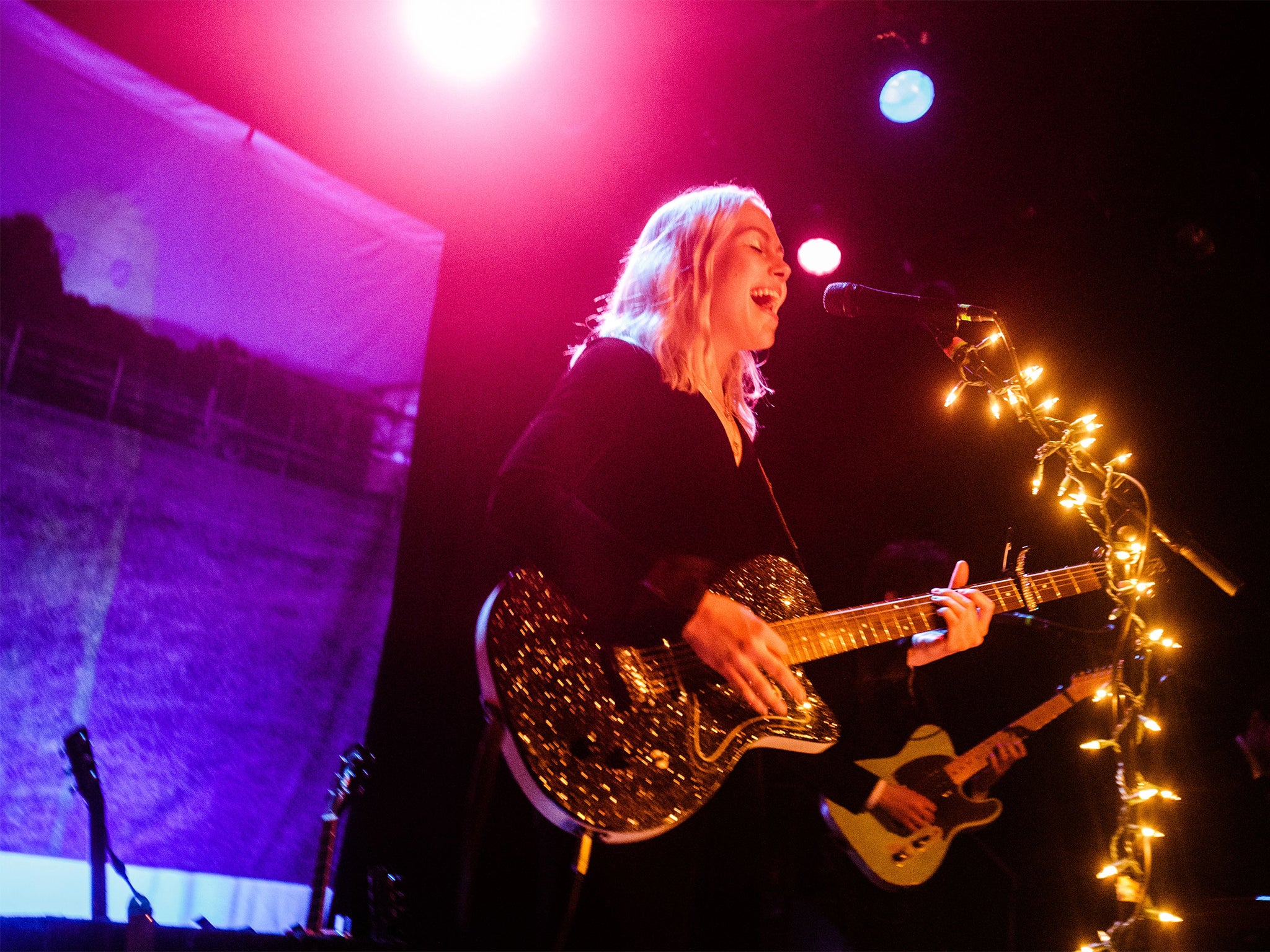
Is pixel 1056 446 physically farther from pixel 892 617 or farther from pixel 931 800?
pixel 931 800

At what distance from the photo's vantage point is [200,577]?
293 cm

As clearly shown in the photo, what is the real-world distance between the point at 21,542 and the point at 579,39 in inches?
115

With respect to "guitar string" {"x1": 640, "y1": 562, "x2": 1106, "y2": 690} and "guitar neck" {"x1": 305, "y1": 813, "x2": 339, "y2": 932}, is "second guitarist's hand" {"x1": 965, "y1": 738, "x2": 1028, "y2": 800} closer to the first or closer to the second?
"guitar string" {"x1": 640, "y1": 562, "x2": 1106, "y2": 690}

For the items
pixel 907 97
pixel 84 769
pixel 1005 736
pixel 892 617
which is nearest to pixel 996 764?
pixel 1005 736

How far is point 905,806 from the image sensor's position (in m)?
3.60

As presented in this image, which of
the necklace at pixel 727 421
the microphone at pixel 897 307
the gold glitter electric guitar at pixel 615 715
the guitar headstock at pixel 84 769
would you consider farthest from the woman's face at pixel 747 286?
the guitar headstock at pixel 84 769

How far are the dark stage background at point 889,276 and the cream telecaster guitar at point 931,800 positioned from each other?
277mm

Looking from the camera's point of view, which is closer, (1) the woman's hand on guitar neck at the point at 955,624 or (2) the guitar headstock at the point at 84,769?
(1) the woman's hand on guitar neck at the point at 955,624

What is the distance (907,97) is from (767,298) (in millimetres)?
1879

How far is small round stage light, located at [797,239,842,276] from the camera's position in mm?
4141

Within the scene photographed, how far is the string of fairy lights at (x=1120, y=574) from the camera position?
177 cm

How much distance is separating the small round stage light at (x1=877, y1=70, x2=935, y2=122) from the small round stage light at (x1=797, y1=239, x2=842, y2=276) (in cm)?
63

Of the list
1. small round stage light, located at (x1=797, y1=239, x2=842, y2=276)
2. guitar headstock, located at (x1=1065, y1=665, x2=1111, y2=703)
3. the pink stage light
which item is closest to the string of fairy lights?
guitar headstock, located at (x1=1065, y1=665, x2=1111, y2=703)

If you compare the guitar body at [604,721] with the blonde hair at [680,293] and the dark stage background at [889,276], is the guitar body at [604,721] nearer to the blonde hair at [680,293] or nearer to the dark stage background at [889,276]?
the blonde hair at [680,293]
